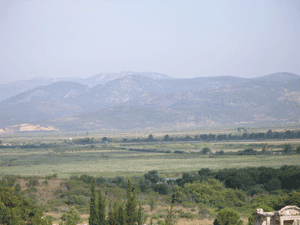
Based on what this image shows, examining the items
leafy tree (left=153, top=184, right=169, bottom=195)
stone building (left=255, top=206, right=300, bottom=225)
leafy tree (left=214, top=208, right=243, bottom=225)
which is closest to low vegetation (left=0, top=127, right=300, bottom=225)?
leafy tree (left=214, top=208, right=243, bottom=225)

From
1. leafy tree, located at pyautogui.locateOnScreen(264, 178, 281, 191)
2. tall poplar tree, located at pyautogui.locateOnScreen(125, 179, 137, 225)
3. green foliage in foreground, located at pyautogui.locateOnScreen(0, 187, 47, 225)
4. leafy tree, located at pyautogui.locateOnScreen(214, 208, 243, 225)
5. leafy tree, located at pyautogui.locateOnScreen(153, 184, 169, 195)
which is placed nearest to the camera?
tall poplar tree, located at pyautogui.locateOnScreen(125, 179, 137, 225)

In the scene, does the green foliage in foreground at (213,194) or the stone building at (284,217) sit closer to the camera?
the stone building at (284,217)

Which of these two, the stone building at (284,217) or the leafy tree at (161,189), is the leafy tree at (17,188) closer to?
the leafy tree at (161,189)

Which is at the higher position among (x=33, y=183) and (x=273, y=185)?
(x=33, y=183)

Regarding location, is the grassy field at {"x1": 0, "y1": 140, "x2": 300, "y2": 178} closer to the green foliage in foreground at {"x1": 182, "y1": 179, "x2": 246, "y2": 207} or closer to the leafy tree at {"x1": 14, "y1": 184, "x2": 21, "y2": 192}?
the leafy tree at {"x1": 14, "y1": 184, "x2": 21, "y2": 192}

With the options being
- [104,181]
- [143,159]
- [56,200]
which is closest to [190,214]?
[56,200]

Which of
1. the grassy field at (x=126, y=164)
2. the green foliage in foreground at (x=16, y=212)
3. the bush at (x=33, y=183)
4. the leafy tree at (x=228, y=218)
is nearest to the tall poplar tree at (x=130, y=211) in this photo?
the green foliage in foreground at (x=16, y=212)

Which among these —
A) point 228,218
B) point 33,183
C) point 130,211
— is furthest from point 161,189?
point 130,211

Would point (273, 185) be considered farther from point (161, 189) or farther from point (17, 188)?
point (17, 188)

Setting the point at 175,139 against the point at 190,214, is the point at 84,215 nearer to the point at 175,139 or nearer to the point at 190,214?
the point at 190,214

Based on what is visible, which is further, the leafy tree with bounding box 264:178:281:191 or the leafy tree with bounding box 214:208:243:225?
the leafy tree with bounding box 264:178:281:191

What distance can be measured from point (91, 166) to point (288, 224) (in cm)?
5032

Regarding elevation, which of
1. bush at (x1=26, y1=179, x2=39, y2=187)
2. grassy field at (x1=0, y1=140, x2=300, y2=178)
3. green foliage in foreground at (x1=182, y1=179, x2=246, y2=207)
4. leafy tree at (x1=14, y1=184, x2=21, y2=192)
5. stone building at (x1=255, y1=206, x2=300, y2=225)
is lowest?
green foliage in foreground at (x1=182, y1=179, x2=246, y2=207)

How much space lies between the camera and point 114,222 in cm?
2275
